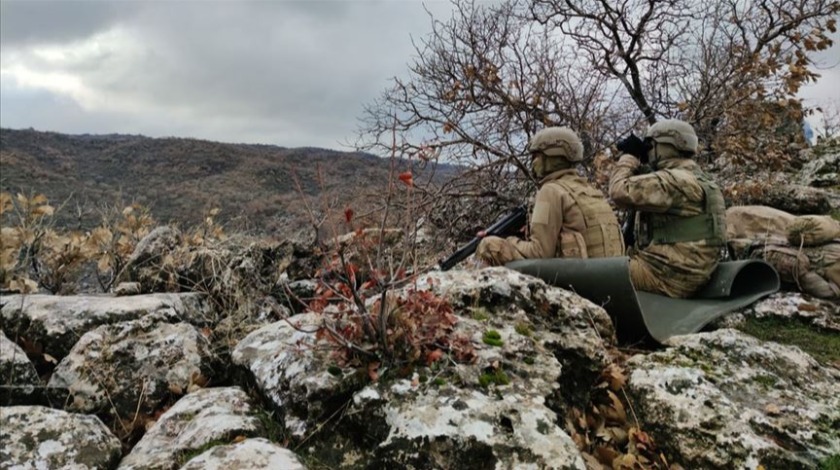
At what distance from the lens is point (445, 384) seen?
2.37 meters

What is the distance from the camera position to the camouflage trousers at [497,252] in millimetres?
4352

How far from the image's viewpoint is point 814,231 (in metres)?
5.44

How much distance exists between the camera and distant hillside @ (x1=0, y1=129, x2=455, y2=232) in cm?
2383

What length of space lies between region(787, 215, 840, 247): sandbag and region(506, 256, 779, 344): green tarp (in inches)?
31.4

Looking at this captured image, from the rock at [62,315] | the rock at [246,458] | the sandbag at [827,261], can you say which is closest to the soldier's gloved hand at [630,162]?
the sandbag at [827,261]

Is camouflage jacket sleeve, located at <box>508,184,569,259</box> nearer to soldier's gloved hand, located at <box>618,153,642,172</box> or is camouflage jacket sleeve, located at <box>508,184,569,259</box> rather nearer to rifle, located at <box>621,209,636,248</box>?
soldier's gloved hand, located at <box>618,153,642,172</box>

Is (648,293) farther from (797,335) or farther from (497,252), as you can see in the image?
(497,252)

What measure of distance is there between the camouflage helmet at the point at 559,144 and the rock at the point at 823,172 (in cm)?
865

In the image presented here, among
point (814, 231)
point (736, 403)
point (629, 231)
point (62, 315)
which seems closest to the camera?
point (736, 403)

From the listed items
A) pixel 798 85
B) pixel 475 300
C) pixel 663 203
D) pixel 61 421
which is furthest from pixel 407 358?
pixel 798 85

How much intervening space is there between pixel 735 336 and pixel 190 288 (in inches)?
166

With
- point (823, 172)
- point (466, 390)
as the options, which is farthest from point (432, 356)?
point (823, 172)

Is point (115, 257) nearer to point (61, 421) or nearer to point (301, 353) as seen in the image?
point (61, 421)

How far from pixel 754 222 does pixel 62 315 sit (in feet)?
23.7
